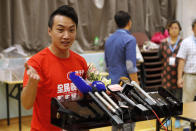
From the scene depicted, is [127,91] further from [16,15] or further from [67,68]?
[16,15]

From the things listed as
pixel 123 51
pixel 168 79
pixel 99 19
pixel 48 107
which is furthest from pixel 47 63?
pixel 99 19

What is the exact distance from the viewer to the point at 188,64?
444 centimetres

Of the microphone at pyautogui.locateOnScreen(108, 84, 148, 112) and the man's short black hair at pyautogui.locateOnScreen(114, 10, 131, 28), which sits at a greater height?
the man's short black hair at pyautogui.locateOnScreen(114, 10, 131, 28)

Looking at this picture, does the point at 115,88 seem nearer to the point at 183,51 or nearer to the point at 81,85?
the point at 81,85

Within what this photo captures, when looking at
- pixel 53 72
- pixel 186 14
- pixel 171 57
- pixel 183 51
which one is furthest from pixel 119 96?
pixel 186 14

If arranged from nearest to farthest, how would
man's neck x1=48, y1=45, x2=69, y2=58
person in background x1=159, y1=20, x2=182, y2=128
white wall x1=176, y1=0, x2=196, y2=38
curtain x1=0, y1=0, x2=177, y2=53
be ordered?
man's neck x1=48, y1=45, x2=69, y2=58, person in background x1=159, y1=20, x2=182, y2=128, curtain x1=0, y1=0, x2=177, y2=53, white wall x1=176, y1=0, x2=196, y2=38

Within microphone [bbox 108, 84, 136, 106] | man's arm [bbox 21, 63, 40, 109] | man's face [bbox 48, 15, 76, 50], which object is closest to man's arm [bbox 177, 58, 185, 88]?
microphone [bbox 108, 84, 136, 106]

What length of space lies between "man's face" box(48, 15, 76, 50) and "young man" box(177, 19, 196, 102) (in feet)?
9.71

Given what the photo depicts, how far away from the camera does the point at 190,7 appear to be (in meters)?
6.81

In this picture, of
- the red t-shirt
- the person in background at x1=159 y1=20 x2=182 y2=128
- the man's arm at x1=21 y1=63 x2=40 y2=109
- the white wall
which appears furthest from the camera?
the white wall

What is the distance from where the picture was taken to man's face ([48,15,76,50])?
1791mm

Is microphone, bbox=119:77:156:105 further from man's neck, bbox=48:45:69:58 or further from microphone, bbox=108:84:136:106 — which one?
man's neck, bbox=48:45:69:58

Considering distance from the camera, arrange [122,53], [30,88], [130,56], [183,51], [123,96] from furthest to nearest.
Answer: [183,51], [122,53], [130,56], [123,96], [30,88]

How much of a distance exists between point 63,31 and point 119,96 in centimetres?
51
